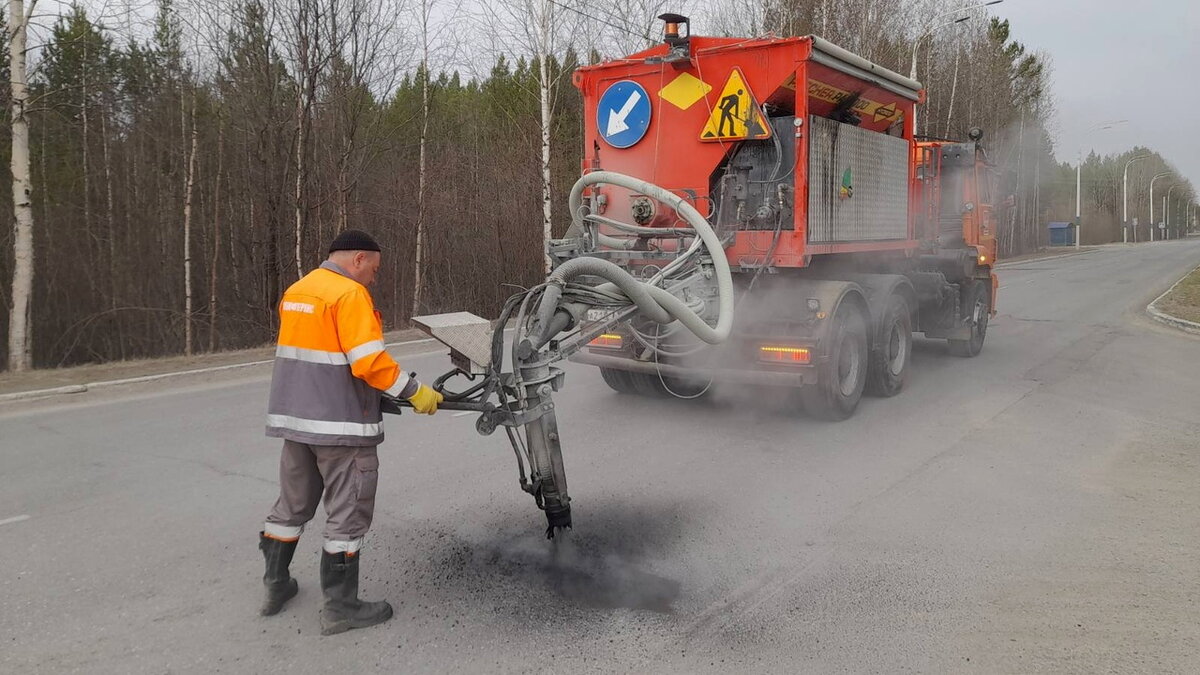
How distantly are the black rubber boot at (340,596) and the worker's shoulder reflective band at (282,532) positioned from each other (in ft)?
0.77

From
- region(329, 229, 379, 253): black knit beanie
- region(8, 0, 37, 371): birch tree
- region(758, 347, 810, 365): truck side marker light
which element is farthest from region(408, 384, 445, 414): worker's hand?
region(8, 0, 37, 371): birch tree

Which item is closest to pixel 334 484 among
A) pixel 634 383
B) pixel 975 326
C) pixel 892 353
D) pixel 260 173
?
pixel 634 383

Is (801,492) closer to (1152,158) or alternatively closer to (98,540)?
(98,540)

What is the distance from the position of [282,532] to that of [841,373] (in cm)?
520

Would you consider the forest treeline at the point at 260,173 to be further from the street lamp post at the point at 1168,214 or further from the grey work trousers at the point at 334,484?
the street lamp post at the point at 1168,214

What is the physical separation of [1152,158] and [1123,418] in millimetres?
131127

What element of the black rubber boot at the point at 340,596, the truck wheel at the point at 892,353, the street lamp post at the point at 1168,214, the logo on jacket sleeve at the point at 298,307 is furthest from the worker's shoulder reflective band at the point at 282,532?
the street lamp post at the point at 1168,214

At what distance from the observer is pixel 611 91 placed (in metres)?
7.68

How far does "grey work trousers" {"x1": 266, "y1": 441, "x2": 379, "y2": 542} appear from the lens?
11.4 feet

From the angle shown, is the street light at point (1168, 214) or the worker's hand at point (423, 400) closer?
the worker's hand at point (423, 400)

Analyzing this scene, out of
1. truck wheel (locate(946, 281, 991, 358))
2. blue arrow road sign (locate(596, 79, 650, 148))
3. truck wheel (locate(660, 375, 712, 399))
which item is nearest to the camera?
blue arrow road sign (locate(596, 79, 650, 148))

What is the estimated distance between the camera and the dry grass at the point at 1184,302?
15.1m

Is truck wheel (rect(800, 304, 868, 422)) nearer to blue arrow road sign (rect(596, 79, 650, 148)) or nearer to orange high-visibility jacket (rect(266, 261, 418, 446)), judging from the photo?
blue arrow road sign (rect(596, 79, 650, 148))

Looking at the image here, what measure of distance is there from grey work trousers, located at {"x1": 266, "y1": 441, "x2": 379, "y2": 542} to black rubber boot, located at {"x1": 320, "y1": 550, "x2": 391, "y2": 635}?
0.10 m
